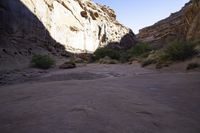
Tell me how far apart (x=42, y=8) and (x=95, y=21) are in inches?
502

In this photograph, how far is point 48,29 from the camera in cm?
2534

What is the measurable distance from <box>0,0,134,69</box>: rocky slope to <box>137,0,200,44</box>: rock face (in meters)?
9.56

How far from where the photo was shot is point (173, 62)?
15.5 meters

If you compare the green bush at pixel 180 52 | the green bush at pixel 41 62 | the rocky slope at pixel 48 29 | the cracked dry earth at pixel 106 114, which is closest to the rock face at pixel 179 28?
the rocky slope at pixel 48 29

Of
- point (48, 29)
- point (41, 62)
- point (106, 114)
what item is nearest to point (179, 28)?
point (48, 29)

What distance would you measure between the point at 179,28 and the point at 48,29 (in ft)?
Result: 72.3

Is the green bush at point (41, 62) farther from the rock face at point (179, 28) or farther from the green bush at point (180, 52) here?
the rock face at point (179, 28)

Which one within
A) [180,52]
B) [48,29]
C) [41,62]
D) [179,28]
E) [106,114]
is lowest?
[106,114]

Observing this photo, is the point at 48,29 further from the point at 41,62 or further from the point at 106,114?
the point at 106,114

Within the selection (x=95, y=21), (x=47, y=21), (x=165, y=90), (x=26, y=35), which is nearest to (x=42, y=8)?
(x=47, y=21)

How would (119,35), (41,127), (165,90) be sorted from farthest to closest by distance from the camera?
1. (119,35)
2. (165,90)
3. (41,127)

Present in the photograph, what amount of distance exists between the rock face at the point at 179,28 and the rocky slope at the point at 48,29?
956 centimetres

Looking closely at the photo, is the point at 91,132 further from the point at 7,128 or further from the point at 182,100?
the point at 182,100

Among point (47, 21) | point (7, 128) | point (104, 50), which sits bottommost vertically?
point (7, 128)
